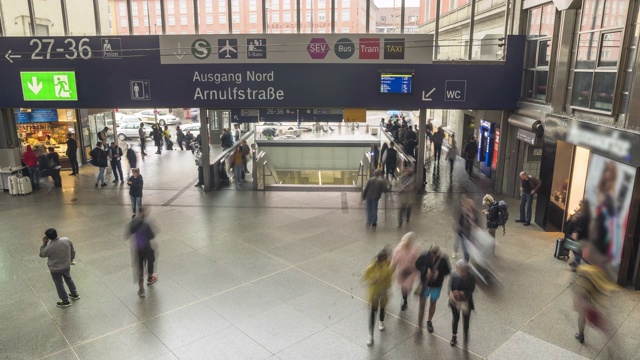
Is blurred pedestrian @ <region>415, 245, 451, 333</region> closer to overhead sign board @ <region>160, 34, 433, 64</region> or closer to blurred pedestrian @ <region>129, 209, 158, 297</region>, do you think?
blurred pedestrian @ <region>129, 209, 158, 297</region>

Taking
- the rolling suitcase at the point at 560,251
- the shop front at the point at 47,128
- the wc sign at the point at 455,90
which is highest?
the wc sign at the point at 455,90

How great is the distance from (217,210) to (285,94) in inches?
163

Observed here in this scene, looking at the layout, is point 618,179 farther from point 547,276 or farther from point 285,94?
point 285,94

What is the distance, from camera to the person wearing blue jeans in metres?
11.2

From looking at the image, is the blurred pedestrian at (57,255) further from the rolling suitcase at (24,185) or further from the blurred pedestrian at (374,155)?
the blurred pedestrian at (374,155)

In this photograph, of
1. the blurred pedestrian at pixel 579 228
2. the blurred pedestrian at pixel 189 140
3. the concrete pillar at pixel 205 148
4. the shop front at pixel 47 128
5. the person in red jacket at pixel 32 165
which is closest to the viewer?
the blurred pedestrian at pixel 579 228

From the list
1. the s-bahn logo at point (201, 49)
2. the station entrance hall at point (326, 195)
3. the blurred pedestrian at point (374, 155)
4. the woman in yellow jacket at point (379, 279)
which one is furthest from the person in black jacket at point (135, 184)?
the blurred pedestrian at point (374, 155)

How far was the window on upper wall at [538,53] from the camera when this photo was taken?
474 inches

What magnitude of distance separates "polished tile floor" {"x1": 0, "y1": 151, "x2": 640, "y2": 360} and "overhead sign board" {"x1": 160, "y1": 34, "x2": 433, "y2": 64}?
455 cm

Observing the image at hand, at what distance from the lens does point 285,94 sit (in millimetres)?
14242

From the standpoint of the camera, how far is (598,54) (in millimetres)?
9617

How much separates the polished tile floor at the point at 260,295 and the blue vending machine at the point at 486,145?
3.83 m

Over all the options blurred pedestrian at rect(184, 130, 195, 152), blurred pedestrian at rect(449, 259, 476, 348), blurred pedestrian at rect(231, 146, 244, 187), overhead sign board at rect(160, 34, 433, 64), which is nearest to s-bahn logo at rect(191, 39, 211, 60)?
overhead sign board at rect(160, 34, 433, 64)

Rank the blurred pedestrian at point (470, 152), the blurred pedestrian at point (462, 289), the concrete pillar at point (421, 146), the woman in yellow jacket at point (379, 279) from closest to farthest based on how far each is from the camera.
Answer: the blurred pedestrian at point (462, 289)
the woman in yellow jacket at point (379, 279)
the concrete pillar at point (421, 146)
the blurred pedestrian at point (470, 152)
